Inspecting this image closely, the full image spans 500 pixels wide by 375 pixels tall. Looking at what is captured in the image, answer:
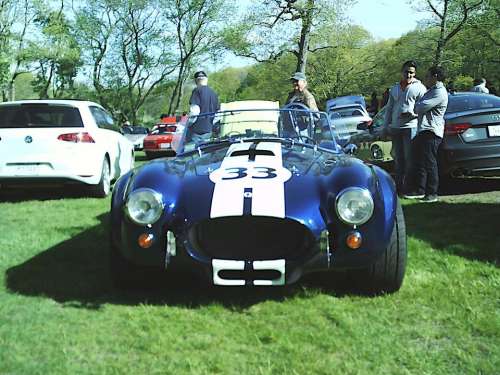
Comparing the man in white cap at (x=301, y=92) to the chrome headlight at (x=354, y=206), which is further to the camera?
the man in white cap at (x=301, y=92)

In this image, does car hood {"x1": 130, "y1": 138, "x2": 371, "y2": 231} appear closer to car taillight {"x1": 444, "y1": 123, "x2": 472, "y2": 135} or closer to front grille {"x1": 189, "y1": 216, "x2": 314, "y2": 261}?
front grille {"x1": 189, "y1": 216, "x2": 314, "y2": 261}

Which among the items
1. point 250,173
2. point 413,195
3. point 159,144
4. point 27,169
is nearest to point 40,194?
point 27,169

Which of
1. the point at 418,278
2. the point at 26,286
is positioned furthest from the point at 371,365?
the point at 26,286

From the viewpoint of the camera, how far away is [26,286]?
412cm

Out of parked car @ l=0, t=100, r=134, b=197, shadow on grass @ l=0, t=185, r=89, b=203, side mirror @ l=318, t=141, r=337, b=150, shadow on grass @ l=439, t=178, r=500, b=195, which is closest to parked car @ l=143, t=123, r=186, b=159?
shadow on grass @ l=0, t=185, r=89, b=203

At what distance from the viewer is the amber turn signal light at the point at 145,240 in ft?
11.7

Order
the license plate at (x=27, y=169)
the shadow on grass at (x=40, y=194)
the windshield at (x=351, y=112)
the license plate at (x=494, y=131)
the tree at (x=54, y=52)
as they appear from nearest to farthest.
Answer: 1. the license plate at (x=494, y=131)
2. the license plate at (x=27, y=169)
3. the shadow on grass at (x=40, y=194)
4. the windshield at (x=351, y=112)
5. the tree at (x=54, y=52)

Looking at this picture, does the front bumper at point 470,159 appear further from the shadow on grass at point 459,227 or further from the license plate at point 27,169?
the license plate at point 27,169

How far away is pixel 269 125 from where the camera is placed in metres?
5.15

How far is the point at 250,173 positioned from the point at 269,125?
4.61 ft

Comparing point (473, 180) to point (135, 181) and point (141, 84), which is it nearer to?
point (135, 181)

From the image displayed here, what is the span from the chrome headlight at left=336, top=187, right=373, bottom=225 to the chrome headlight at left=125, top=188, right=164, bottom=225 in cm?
107

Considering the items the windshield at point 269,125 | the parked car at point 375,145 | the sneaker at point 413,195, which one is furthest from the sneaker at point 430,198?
the windshield at point 269,125

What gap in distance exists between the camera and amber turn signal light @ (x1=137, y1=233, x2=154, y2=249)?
355cm
